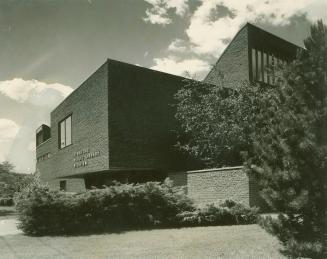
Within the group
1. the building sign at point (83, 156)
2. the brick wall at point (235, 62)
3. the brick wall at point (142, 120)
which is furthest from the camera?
the brick wall at point (235, 62)

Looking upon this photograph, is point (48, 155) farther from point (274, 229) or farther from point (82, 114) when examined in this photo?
point (274, 229)

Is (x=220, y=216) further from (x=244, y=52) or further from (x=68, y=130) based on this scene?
(x=244, y=52)

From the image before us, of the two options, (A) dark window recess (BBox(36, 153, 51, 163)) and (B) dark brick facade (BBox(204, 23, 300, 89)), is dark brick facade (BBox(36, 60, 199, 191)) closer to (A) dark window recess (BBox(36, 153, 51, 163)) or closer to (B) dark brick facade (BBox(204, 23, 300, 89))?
(B) dark brick facade (BBox(204, 23, 300, 89))

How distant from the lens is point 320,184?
7.09 meters

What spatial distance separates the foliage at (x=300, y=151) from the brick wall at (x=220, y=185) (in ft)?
33.4

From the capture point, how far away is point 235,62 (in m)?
33.1

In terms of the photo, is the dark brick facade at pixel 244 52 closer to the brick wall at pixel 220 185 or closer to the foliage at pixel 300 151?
the brick wall at pixel 220 185

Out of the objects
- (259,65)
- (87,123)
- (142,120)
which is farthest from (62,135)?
(259,65)

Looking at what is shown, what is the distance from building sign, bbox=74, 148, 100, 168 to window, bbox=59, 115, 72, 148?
2534 mm

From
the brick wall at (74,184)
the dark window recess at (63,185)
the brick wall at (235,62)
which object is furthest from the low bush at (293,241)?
the dark window recess at (63,185)

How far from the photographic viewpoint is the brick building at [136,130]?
74.6ft

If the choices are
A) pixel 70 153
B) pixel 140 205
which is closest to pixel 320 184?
pixel 140 205

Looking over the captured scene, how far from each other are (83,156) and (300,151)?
71.1ft

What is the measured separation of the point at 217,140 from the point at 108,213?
1078 cm
